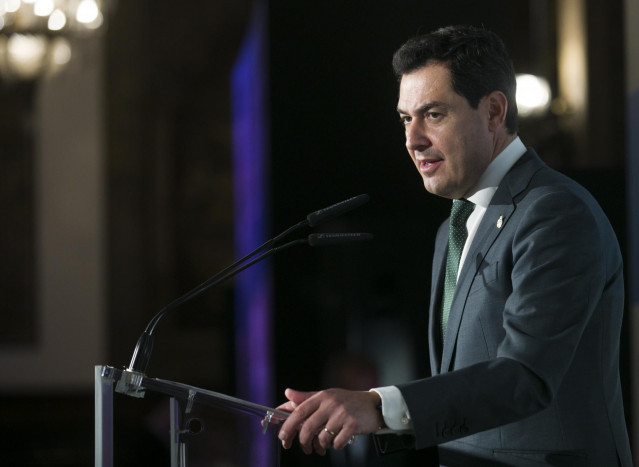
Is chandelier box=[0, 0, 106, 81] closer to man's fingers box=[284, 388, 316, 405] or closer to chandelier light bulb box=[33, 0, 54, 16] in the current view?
chandelier light bulb box=[33, 0, 54, 16]

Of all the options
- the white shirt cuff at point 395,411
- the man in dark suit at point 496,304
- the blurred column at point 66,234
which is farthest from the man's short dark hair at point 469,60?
the blurred column at point 66,234

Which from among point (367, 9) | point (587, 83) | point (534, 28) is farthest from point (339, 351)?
point (534, 28)

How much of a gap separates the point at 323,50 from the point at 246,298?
8.87 feet

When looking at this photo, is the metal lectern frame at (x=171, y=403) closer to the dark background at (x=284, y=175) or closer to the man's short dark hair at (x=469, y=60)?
the dark background at (x=284, y=175)

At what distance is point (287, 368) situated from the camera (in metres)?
2.97

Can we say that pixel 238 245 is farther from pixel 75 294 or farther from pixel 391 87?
pixel 391 87

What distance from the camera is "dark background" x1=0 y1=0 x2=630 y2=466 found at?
9.68 ft

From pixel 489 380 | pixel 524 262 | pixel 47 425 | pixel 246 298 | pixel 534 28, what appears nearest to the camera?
pixel 489 380

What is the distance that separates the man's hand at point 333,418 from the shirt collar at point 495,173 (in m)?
0.58

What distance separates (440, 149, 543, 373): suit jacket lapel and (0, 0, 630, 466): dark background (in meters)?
0.51

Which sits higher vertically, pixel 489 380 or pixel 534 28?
pixel 534 28

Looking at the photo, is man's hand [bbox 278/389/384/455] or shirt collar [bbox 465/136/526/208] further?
shirt collar [bbox 465/136/526/208]

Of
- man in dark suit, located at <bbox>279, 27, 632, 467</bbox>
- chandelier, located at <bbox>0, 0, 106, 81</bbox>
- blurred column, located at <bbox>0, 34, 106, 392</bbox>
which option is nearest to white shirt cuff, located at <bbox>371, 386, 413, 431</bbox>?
man in dark suit, located at <bbox>279, 27, 632, 467</bbox>

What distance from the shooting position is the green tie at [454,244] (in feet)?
6.18
